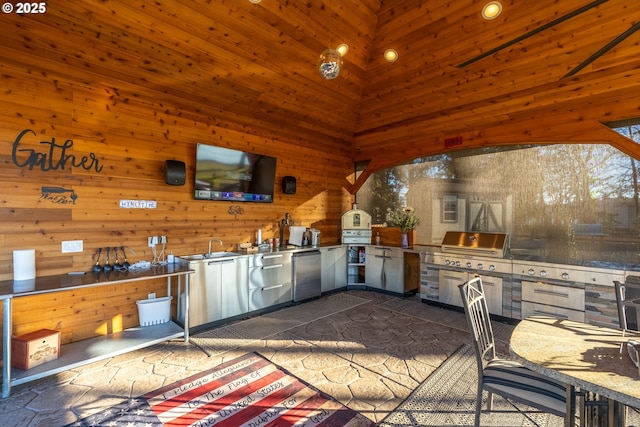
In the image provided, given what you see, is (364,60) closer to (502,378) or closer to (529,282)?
(529,282)

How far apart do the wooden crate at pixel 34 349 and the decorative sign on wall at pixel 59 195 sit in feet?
4.20

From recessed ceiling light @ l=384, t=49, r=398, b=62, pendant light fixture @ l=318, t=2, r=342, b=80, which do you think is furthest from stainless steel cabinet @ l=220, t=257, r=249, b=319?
recessed ceiling light @ l=384, t=49, r=398, b=62

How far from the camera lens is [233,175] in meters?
4.66

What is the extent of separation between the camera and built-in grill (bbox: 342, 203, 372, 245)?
19.9 feet

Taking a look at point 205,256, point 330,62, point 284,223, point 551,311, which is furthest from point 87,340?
point 551,311

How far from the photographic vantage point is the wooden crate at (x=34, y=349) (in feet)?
8.77

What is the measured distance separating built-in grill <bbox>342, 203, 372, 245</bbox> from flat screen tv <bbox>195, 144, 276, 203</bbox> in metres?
1.64

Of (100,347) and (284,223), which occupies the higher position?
(284,223)

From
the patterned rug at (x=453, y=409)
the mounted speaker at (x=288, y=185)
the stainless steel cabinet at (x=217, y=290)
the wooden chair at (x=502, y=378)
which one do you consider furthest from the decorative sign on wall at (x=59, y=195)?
the wooden chair at (x=502, y=378)

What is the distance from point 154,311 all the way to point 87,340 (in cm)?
68

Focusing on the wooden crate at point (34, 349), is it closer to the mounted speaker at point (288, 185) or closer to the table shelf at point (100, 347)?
the table shelf at point (100, 347)

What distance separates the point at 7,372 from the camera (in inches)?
96.1

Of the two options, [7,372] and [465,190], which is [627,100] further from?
[7,372]

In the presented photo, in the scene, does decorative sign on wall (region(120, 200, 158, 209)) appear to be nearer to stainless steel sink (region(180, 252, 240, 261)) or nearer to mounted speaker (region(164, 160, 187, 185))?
mounted speaker (region(164, 160, 187, 185))
